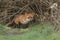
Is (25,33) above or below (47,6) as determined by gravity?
below

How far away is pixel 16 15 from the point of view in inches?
319

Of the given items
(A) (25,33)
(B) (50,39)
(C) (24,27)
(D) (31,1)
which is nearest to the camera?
(B) (50,39)

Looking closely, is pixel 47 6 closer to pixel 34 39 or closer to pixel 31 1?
pixel 31 1

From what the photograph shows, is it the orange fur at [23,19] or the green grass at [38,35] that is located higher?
the orange fur at [23,19]

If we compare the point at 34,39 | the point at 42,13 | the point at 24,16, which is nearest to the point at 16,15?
the point at 24,16

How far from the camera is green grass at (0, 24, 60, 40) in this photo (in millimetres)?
6356

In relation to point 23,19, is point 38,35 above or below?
below

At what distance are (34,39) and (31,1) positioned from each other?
2.32 metres

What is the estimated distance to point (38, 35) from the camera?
21.5 feet

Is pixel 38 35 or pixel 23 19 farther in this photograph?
pixel 23 19

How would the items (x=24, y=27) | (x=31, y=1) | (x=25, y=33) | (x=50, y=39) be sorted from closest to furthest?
(x=50, y=39)
(x=25, y=33)
(x=24, y=27)
(x=31, y=1)

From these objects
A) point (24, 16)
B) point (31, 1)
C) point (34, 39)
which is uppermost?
point (31, 1)

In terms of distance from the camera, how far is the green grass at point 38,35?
20.9 feet

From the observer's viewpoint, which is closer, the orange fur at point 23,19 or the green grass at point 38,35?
the green grass at point 38,35
